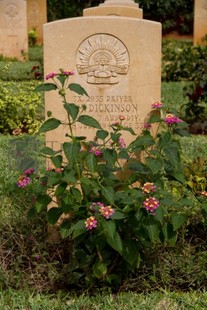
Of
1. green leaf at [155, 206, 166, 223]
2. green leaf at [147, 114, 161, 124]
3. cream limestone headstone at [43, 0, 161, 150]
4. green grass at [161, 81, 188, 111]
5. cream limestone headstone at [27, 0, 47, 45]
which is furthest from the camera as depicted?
cream limestone headstone at [27, 0, 47, 45]

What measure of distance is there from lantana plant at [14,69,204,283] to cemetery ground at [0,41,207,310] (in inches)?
4.4

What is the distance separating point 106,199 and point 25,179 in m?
0.48

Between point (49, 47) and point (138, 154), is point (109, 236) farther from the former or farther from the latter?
point (49, 47)

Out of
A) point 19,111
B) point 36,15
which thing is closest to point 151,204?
point 19,111

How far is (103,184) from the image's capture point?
3.71m

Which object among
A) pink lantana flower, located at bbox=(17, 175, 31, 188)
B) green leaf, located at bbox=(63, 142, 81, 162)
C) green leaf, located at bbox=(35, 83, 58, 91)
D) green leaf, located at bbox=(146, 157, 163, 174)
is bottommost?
pink lantana flower, located at bbox=(17, 175, 31, 188)

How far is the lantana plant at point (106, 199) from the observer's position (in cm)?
347

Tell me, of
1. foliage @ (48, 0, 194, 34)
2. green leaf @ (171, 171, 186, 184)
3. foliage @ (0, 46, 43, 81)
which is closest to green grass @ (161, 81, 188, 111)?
foliage @ (0, 46, 43, 81)

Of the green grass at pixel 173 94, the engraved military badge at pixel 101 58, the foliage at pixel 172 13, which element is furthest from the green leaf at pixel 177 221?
the foliage at pixel 172 13

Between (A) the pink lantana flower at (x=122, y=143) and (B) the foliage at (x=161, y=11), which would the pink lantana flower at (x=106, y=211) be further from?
(B) the foliage at (x=161, y=11)

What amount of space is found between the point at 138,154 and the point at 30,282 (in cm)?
99

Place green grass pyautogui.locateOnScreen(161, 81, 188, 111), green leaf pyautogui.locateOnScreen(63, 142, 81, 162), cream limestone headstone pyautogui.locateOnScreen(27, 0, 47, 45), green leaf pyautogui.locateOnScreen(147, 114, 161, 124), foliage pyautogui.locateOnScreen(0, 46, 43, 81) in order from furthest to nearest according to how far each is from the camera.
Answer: cream limestone headstone pyautogui.locateOnScreen(27, 0, 47, 45), foliage pyautogui.locateOnScreen(0, 46, 43, 81), green grass pyautogui.locateOnScreen(161, 81, 188, 111), green leaf pyautogui.locateOnScreen(147, 114, 161, 124), green leaf pyautogui.locateOnScreen(63, 142, 81, 162)

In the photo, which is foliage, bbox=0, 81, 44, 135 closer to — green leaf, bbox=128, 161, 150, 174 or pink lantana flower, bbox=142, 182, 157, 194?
green leaf, bbox=128, 161, 150, 174

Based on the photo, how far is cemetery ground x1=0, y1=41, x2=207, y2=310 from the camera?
3.60 meters
